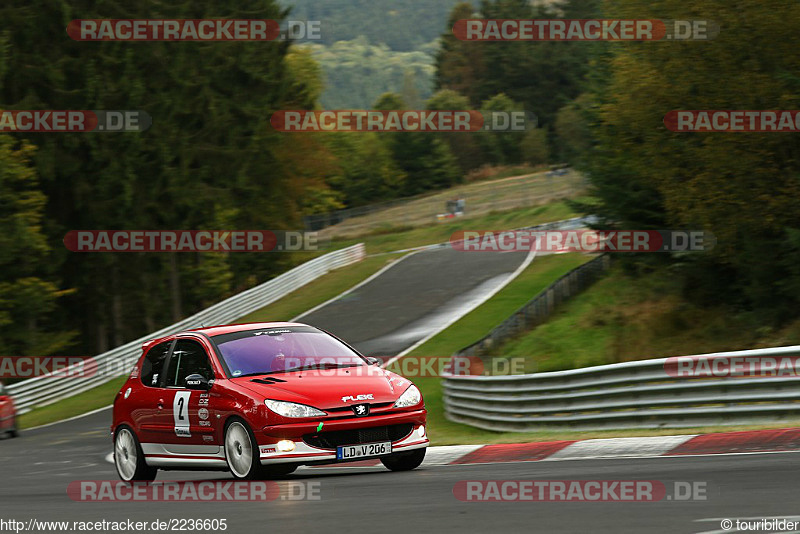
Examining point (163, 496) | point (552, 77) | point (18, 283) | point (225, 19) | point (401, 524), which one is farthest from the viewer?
point (552, 77)

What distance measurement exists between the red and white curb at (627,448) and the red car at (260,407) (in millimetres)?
1609

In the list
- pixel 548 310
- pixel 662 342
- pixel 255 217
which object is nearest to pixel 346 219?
pixel 255 217

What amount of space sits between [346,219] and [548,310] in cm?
5806

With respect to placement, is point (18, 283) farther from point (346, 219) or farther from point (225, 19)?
point (346, 219)

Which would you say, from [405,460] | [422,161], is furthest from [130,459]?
[422,161]

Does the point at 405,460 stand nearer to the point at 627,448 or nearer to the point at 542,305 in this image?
the point at 627,448

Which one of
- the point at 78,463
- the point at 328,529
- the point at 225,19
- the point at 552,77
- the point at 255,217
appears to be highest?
the point at 552,77

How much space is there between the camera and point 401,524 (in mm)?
7102

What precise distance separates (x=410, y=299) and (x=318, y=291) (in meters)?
5.93

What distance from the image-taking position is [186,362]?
11461mm

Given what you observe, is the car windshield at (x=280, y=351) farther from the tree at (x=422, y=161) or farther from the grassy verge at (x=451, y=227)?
the tree at (x=422, y=161)

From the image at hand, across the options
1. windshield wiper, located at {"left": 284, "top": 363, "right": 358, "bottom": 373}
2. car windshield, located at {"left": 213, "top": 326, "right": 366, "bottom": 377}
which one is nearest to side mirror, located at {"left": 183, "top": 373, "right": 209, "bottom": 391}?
car windshield, located at {"left": 213, "top": 326, "right": 366, "bottom": 377}

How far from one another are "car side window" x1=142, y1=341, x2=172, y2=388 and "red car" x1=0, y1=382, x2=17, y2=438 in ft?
45.8

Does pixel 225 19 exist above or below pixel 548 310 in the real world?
above
